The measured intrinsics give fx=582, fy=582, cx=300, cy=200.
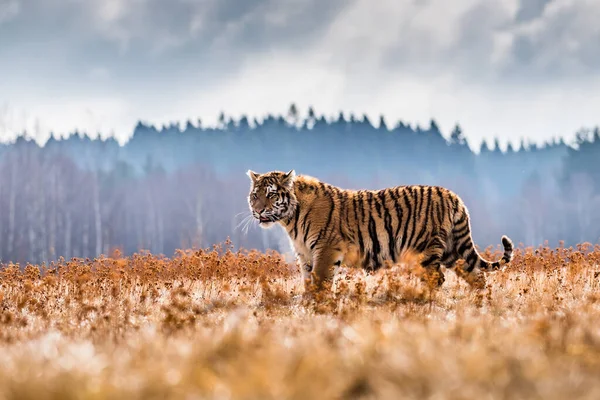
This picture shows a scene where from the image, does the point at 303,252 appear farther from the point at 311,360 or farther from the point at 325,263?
the point at 311,360

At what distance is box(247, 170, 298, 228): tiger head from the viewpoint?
343 inches

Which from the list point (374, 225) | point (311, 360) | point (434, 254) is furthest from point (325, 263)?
point (311, 360)

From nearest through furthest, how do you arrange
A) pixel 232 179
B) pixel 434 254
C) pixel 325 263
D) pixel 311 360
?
pixel 311 360 → pixel 325 263 → pixel 434 254 → pixel 232 179

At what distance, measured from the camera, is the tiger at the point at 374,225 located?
337 inches

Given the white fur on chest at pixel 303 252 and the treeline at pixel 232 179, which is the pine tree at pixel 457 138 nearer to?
the treeline at pixel 232 179

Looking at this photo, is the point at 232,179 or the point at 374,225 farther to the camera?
the point at 232,179

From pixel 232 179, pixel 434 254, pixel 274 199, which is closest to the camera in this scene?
pixel 434 254

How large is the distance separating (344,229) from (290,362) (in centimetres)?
562

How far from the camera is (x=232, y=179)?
7138 centimetres

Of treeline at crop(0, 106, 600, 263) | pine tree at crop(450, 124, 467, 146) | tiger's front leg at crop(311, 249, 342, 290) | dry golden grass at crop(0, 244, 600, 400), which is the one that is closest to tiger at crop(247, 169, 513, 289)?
tiger's front leg at crop(311, 249, 342, 290)

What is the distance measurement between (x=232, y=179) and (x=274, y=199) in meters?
63.2

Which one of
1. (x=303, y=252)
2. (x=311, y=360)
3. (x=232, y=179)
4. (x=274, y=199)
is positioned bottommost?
(x=311, y=360)

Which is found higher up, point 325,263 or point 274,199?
point 274,199

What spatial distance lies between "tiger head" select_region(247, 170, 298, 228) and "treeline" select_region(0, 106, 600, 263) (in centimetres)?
3553
